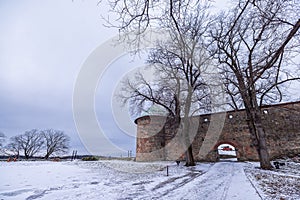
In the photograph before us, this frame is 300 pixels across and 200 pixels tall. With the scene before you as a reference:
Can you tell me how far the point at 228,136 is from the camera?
17.5 m

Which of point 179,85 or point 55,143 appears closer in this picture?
point 179,85

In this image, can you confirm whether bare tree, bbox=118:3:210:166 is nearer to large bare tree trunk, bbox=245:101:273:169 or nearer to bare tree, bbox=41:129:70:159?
large bare tree trunk, bbox=245:101:273:169

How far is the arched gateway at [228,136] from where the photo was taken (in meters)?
15.3

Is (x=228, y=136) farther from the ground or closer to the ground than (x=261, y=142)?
farther from the ground

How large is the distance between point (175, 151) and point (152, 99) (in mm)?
8335

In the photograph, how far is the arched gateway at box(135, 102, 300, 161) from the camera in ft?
50.3

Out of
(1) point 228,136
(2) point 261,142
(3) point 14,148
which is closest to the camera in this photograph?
(2) point 261,142

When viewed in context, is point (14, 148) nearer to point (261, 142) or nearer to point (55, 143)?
point (55, 143)

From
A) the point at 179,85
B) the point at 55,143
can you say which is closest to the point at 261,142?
the point at 179,85

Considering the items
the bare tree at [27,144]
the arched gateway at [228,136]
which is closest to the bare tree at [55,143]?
the bare tree at [27,144]

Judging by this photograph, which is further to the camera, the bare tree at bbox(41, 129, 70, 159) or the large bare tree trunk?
the bare tree at bbox(41, 129, 70, 159)

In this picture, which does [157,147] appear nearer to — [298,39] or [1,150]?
[298,39]

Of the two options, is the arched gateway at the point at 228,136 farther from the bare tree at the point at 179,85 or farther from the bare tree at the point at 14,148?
the bare tree at the point at 14,148

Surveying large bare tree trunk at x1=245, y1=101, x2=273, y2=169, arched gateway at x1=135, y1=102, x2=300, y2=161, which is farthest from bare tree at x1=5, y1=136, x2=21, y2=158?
large bare tree trunk at x1=245, y1=101, x2=273, y2=169
